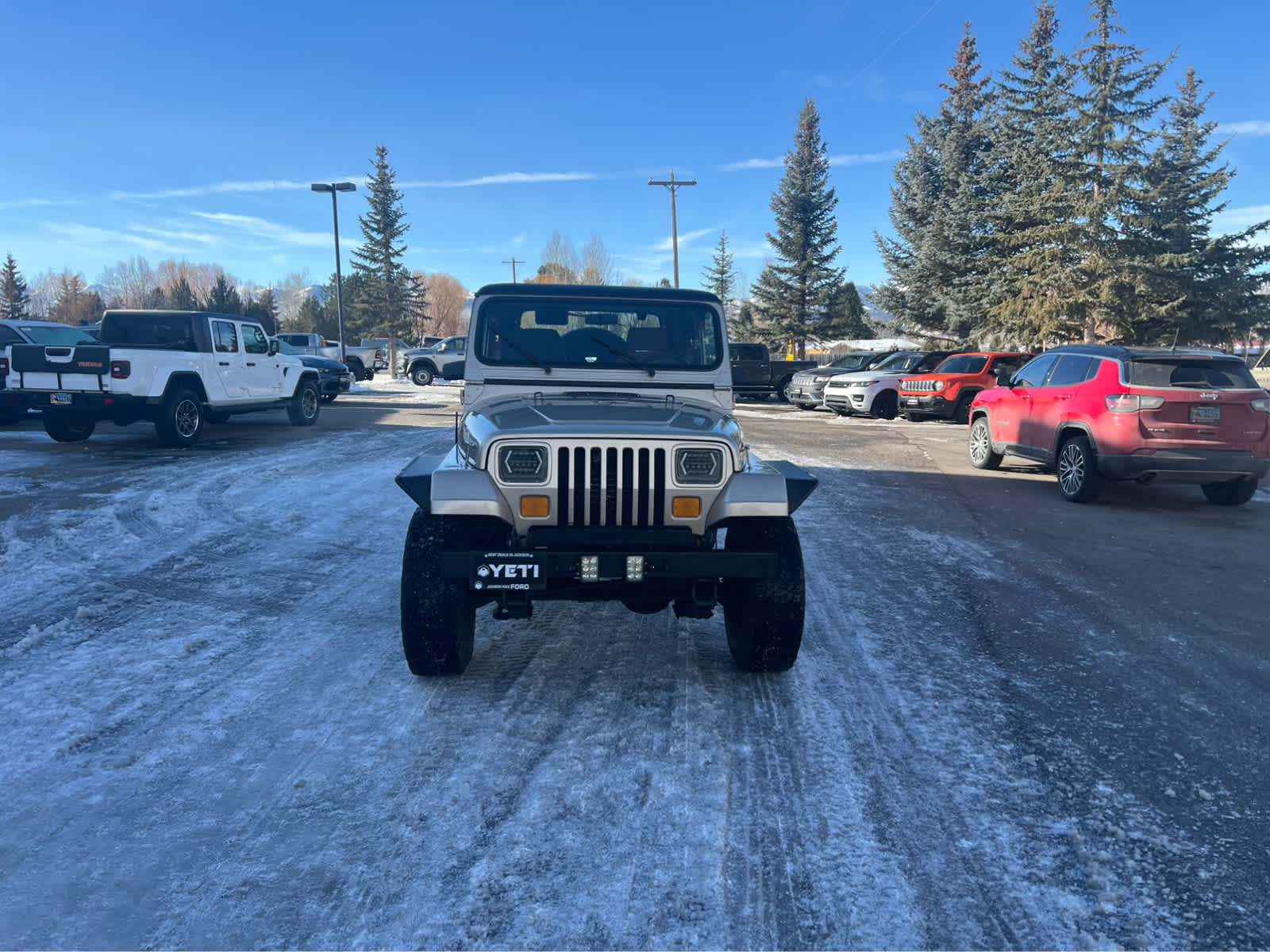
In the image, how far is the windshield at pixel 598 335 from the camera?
517cm

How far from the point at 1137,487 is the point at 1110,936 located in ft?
33.3

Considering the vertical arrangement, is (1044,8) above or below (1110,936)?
Result: above

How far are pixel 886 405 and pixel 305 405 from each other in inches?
514

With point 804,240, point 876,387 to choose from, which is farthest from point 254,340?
point 804,240

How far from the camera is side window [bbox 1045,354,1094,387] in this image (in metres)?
9.82

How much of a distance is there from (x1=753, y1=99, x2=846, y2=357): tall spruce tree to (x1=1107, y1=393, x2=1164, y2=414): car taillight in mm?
34908

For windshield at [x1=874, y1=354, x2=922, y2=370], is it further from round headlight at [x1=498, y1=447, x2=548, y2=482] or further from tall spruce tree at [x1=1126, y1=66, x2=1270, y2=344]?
round headlight at [x1=498, y1=447, x2=548, y2=482]

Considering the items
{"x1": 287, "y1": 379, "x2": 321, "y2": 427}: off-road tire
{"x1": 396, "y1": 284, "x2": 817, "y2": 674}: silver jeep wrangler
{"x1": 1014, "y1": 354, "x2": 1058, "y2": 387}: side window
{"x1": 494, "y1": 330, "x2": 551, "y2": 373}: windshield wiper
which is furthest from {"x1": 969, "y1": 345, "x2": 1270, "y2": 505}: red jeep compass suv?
{"x1": 287, "y1": 379, "x2": 321, "y2": 427}: off-road tire

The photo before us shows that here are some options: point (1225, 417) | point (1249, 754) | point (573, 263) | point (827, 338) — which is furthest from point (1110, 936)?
point (573, 263)

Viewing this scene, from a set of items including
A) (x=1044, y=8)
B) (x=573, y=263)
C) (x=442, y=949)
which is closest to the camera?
(x=442, y=949)

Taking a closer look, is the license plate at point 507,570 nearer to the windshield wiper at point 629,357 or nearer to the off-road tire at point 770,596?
the off-road tire at point 770,596

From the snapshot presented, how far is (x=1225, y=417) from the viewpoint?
8.80 metres

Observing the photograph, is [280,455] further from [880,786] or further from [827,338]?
[827,338]

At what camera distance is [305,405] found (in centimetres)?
1652
